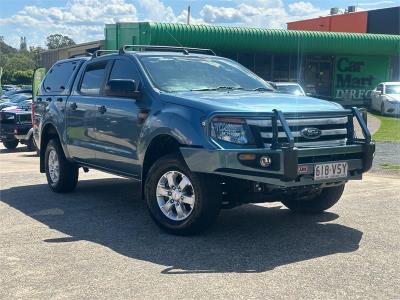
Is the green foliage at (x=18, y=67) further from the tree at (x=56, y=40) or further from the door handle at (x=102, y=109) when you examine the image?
the door handle at (x=102, y=109)

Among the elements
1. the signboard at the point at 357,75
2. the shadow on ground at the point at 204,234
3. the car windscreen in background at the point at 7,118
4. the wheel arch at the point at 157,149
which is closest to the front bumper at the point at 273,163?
the wheel arch at the point at 157,149

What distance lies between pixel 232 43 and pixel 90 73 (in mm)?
21937

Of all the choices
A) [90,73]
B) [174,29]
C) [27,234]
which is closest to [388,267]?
[27,234]

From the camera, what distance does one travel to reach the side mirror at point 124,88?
6402 millimetres

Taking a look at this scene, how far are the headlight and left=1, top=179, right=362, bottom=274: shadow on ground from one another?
101 cm

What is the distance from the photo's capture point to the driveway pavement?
4375 mm

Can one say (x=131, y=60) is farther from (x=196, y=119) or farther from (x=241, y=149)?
(x=241, y=149)

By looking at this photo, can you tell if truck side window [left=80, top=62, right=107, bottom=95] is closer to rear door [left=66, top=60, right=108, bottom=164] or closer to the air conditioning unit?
rear door [left=66, top=60, right=108, bottom=164]

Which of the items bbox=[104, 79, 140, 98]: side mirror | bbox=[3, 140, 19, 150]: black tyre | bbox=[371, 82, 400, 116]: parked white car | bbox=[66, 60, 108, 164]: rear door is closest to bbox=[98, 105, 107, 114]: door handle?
bbox=[66, 60, 108, 164]: rear door

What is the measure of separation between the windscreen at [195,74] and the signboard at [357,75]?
2894cm

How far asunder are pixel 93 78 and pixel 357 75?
3052cm

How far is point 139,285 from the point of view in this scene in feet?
14.6

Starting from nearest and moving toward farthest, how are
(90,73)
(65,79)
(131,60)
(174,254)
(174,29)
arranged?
(174,254) → (131,60) → (90,73) → (65,79) → (174,29)

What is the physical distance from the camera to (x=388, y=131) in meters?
19.5
